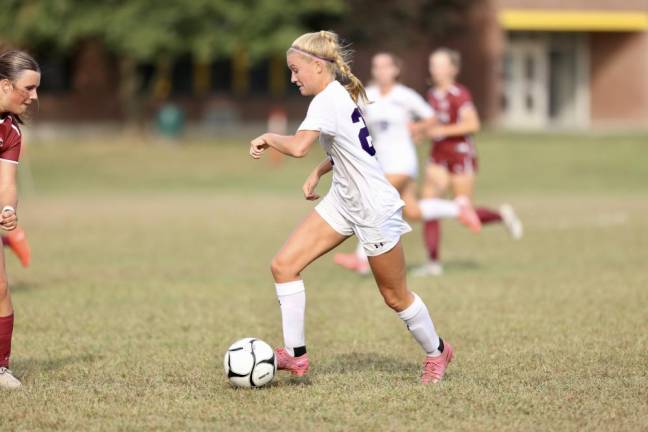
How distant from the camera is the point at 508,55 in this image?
4531 cm

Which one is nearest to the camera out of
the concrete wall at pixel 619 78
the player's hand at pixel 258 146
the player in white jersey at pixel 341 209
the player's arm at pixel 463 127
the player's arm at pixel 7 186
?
the player's hand at pixel 258 146

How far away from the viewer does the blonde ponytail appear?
620cm

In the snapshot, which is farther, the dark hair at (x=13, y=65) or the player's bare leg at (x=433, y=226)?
the player's bare leg at (x=433, y=226)

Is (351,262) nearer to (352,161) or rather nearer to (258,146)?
(352,161)

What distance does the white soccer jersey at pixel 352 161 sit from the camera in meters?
Result: 6.19

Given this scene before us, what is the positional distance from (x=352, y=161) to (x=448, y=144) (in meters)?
5.43

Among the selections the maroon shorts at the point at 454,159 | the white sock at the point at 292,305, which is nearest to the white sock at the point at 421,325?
the white sock at the point at 292,305

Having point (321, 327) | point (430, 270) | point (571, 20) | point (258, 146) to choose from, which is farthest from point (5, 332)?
point (571, 20)

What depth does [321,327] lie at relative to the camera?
28.2 feet

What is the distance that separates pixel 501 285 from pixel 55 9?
25192mm

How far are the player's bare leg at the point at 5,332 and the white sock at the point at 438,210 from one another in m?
5.67

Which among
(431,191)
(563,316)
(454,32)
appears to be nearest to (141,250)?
(431,191)

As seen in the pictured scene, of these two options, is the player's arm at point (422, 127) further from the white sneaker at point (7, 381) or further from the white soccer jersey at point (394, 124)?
the white sneaker at point (7, 381)

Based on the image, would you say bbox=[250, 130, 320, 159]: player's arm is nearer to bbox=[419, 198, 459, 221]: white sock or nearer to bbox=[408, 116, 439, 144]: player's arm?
bbox=[408, 116, 439, 144]: player's arm
